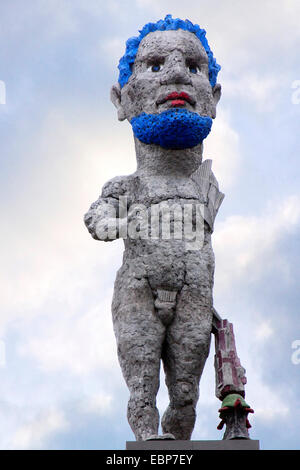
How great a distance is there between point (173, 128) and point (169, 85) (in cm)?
38

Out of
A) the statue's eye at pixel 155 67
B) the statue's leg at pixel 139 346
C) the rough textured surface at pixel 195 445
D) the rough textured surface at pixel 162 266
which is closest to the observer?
the rough textured surface at pixel 195 445

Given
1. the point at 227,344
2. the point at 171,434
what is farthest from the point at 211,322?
the point at 171,434

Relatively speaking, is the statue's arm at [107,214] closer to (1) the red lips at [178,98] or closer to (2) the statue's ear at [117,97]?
(2) the statue's ear at [117,97]

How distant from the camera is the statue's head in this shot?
25.3 ft

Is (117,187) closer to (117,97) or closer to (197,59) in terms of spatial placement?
(117,97)

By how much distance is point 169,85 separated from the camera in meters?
7.78

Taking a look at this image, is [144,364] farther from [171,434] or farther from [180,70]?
[180,70]

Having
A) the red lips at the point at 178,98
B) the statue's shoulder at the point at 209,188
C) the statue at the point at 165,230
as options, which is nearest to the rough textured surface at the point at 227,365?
the statue at the point at 165,230

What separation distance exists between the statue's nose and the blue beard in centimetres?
26

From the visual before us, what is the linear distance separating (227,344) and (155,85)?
209 cm

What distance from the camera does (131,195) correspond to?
305 inches

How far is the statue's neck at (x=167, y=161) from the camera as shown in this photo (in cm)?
785

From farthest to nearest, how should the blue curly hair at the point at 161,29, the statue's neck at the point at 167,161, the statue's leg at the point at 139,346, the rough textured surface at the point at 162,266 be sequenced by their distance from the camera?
the blue curly hair at the point at 161,29 < the statue's neck at the point at 167,161 < the rough textured surface at the point at 162,266 < the statue's leg at the point at 139,346

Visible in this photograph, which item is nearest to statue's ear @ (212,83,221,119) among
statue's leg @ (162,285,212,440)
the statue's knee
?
statue's leg @ (162,285,212,440)
